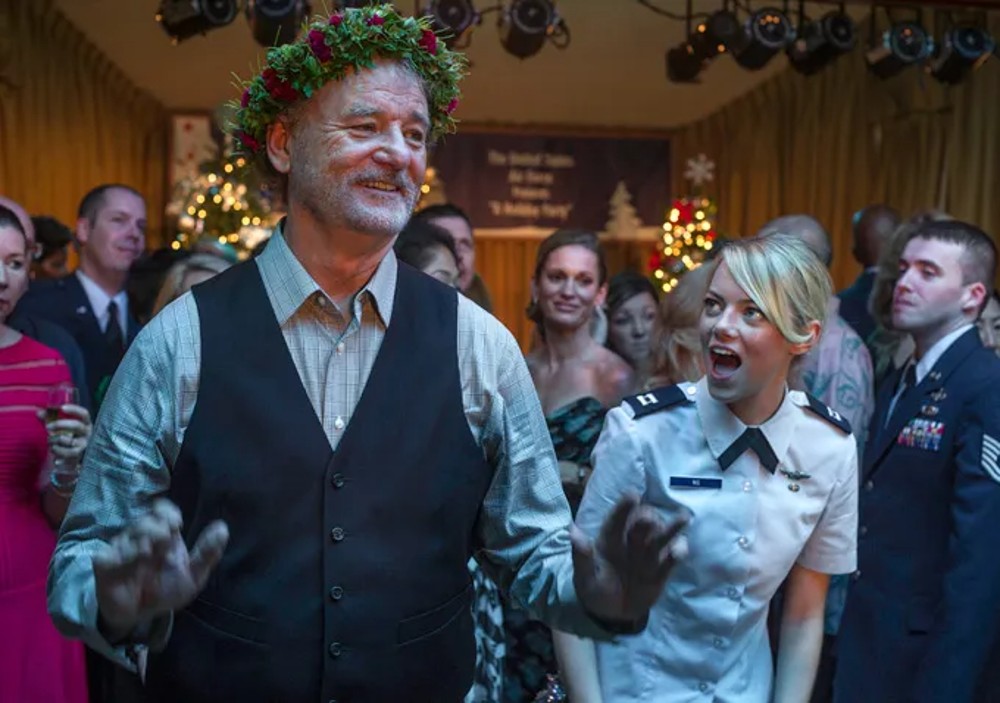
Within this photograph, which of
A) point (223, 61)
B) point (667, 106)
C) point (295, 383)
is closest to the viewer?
point (295, 383)

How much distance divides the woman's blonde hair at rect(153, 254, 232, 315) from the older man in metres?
1.88

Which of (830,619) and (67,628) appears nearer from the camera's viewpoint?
(67,628)

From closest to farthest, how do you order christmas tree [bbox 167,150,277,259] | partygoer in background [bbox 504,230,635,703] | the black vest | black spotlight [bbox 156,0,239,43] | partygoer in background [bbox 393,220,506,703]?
1. the black vest
2. partygoer in background [bbox 393,220,506,703]
3. partygoer in background [bbox 504,230,635,703]
4. black spotlight [bbox 156,0,239,43]
5. christmas tree [bbox 167,150,277,259]

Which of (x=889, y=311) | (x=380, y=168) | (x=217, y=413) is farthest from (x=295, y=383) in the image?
(x=889, y=311)

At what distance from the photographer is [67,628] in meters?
1.86

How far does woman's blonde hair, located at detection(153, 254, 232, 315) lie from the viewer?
398cm

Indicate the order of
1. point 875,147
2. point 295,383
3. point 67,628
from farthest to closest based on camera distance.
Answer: point 875,147 → point 295,383 → point 67,628

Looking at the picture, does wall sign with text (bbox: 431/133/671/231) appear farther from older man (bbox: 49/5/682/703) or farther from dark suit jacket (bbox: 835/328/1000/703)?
older man (bbox: 49/5/682/703)

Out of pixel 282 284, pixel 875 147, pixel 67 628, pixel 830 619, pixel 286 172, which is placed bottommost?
pixel 830 619

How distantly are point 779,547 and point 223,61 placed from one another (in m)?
8.95

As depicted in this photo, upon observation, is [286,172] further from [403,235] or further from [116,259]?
[116,259]

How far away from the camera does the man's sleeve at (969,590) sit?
355 cm

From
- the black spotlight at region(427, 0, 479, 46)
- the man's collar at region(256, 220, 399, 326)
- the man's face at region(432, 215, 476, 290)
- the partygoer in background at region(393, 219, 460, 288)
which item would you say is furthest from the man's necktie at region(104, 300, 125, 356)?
the man's collar at region(256, 220, 399, 326)

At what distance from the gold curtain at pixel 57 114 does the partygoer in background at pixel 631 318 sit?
4443mm
